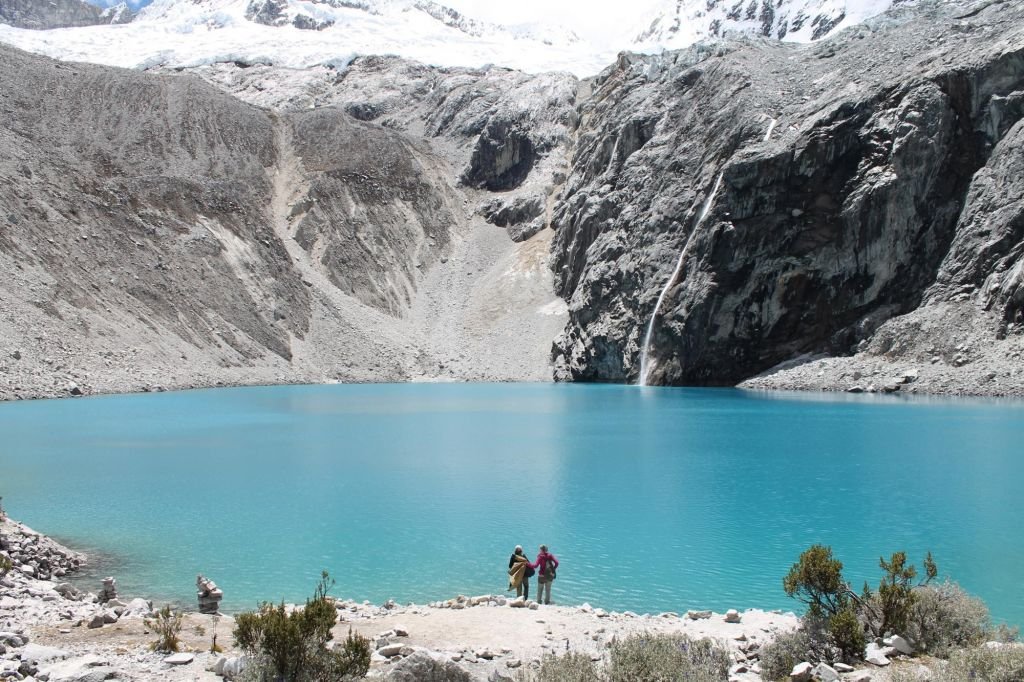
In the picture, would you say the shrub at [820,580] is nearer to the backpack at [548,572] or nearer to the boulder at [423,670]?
the boulder at [423,670]

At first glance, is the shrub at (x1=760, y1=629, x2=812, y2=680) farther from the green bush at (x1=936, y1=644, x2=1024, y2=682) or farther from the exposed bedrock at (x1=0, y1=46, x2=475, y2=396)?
the exposed bedrock at (x1=0, y1=46, x2=475, y2=396)

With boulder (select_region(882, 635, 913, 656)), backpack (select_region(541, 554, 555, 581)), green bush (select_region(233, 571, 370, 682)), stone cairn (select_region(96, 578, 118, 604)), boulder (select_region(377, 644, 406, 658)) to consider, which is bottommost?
stone cairn (select_region(96, 578, 118, 604))

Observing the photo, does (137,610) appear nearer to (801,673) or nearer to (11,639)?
(11,639)

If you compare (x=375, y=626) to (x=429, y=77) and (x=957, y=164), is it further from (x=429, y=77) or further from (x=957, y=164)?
(x=429, y=77)

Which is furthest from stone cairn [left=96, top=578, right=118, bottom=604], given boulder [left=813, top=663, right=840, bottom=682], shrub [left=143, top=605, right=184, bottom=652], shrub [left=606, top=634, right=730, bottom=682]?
boulder [left=813, top=663, right=840, bottom=682]

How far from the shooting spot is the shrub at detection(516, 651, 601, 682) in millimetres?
7609

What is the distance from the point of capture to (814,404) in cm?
4834

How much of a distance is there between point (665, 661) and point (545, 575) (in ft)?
19.0

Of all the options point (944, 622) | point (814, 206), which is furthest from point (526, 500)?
point (814, 206)

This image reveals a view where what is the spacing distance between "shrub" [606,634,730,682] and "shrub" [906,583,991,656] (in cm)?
254

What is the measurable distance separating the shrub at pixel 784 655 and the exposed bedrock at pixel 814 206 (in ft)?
164

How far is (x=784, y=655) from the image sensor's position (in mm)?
8867

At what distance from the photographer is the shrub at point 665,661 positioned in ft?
25.8

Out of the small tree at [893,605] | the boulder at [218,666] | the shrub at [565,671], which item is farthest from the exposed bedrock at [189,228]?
the small tree at [893,605]
